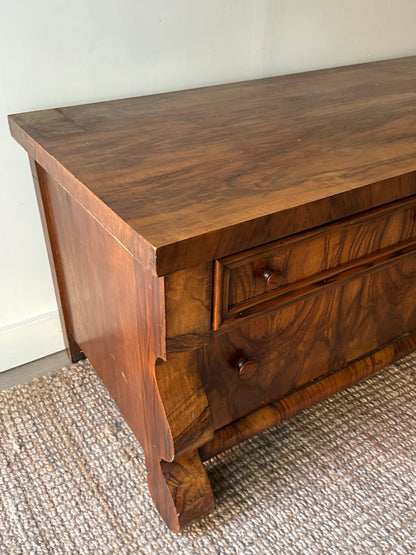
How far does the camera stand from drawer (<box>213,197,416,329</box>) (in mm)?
634

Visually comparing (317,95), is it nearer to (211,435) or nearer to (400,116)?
(400,116)

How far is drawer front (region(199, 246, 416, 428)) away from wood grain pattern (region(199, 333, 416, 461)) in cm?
1

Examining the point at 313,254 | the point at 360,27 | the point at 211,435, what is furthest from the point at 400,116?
the point at 211,435

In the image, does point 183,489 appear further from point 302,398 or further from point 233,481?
point 302,398

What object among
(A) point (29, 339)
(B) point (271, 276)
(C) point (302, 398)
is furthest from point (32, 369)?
(B) point (271, 276)

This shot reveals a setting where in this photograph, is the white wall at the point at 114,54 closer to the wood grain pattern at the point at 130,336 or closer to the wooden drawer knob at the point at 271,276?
the wood grain pattern at the point at 130,336

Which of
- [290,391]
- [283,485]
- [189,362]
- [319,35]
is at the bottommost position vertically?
[283,485]

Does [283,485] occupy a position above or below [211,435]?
below

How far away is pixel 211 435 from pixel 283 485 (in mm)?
232

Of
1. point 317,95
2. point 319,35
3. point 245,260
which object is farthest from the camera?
point 319,35

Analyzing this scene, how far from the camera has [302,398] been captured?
891 millimetres

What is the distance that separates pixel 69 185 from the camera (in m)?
0.69

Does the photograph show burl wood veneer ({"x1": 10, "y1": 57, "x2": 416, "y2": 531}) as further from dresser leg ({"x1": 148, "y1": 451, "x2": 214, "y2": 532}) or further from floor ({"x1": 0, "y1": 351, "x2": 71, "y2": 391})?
floor ({"x1": 0, "y1": 351, "x2": 71, "y2": 391})

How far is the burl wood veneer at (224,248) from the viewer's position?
614 mm
